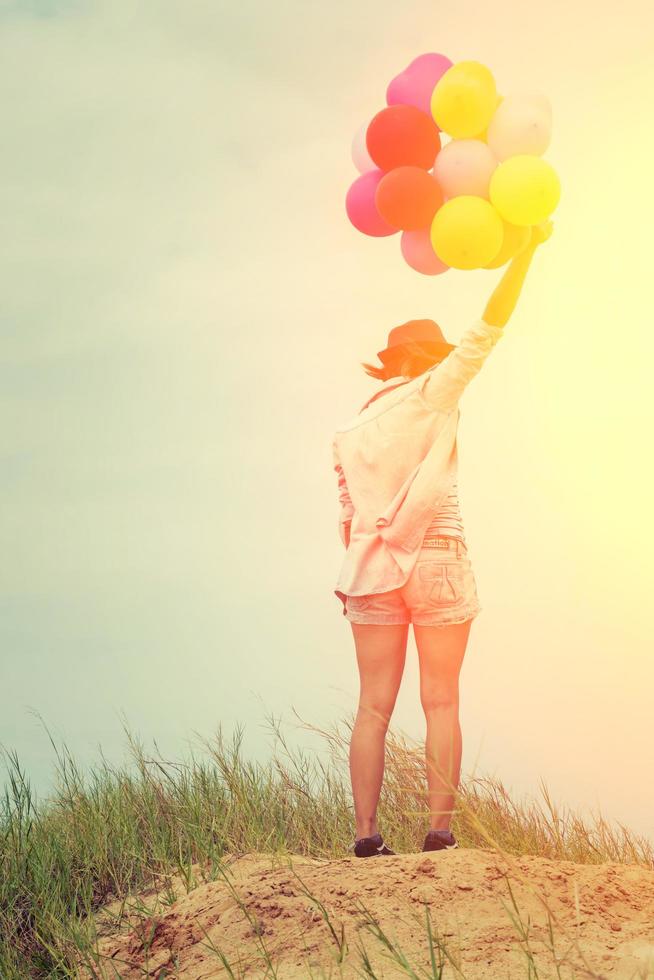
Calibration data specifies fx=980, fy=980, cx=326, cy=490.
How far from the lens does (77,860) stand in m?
4.13

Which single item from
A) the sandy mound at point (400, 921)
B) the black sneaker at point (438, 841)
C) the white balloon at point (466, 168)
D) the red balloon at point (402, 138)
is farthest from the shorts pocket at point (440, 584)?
the red balloon at point (402, 138)

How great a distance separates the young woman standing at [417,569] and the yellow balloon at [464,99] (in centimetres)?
53

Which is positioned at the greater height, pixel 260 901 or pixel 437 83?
pixel 437 83

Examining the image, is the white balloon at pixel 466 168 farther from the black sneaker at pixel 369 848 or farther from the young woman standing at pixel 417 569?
the black sneaker at pixel 369 848

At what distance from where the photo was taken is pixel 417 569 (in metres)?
3.77

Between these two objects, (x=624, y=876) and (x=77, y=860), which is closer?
(x=624, y=876)

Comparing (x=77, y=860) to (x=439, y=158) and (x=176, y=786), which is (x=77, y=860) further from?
(x=439, y=158)

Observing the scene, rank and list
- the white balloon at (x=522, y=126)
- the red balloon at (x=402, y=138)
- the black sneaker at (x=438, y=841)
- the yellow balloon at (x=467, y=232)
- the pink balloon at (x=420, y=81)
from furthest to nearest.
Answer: the pink balloon at (x=420, y=81)
the red balloon at (x=402, y=138)
the white balloon at (x=522, y=126)
the yellow balloon at (x=467, y=232)
the black sneaker at (x=438, y=841)

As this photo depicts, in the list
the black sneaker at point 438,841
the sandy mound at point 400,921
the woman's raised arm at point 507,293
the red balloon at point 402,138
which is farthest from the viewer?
the red balloon at point 402,138

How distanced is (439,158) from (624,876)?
282 cm

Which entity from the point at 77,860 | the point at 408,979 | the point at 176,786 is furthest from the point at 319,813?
the point at 408,979

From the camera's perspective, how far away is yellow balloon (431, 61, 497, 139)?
154 inches

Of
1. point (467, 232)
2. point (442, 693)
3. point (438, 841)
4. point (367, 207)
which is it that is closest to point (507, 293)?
point (467, 232)

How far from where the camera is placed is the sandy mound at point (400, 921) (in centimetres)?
248
